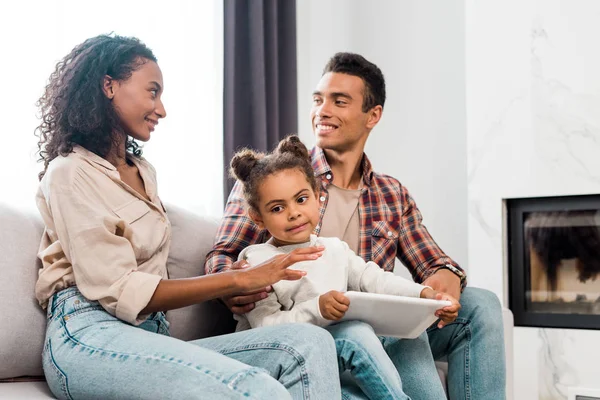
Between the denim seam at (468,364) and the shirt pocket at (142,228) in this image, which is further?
the denim seam at (468,364)

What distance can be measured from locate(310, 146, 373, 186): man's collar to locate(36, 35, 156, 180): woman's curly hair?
2.15 ft

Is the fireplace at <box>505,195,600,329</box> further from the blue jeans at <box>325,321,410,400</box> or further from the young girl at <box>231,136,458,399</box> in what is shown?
the blue jeans at <box>325,321,410,400</box>

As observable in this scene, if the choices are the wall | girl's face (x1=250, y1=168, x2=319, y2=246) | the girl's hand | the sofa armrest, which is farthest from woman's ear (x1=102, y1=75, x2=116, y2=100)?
the wall

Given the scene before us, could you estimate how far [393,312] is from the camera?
1.65 meters

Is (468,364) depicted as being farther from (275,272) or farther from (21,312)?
(21,312)

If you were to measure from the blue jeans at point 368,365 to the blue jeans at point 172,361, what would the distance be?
10 centimetres

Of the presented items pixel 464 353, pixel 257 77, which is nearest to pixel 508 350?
pixel 464 353

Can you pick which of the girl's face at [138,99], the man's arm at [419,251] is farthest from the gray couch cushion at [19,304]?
the man's arm at [419,251]

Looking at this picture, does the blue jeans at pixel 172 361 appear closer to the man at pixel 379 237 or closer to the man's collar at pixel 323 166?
the man at pixel 379 237

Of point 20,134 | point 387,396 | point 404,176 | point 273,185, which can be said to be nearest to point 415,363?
point 387,396

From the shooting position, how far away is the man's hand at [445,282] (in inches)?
80.3

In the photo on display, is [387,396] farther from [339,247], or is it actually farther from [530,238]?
[530,238]

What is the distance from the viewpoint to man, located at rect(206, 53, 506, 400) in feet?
6.18

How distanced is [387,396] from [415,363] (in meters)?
0.27
